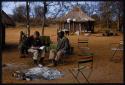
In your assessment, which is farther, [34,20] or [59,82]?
[34,20]

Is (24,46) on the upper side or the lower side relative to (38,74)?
upper

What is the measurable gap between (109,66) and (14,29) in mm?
34803

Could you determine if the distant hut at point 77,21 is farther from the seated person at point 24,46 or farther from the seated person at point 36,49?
the seated person at point 36,49

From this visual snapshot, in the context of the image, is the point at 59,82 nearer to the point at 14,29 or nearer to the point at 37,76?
the point at 37,76

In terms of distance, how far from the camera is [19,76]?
9188 millimetres

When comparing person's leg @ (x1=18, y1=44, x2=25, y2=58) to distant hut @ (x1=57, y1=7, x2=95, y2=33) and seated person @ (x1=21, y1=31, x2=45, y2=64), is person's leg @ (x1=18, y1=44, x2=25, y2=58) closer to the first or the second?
seated person @ (x1=21, y1=31, x2=45, y2=64)

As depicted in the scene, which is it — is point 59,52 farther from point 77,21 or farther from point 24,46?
point 77,21

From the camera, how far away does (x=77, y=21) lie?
36562mm

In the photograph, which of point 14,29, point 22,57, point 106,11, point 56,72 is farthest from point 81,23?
point 56,72

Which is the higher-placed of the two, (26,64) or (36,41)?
(36,41)

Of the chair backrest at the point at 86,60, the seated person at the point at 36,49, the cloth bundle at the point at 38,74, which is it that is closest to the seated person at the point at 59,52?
the seated person at the point at 36,49

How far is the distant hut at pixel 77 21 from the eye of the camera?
120 ft

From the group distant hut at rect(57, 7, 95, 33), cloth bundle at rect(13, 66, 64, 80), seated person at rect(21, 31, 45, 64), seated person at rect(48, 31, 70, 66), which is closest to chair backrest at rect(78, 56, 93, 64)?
cloth bundle at rect(13, 66, 64, 80)

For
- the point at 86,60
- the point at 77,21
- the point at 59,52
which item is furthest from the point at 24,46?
the point at 77,21
